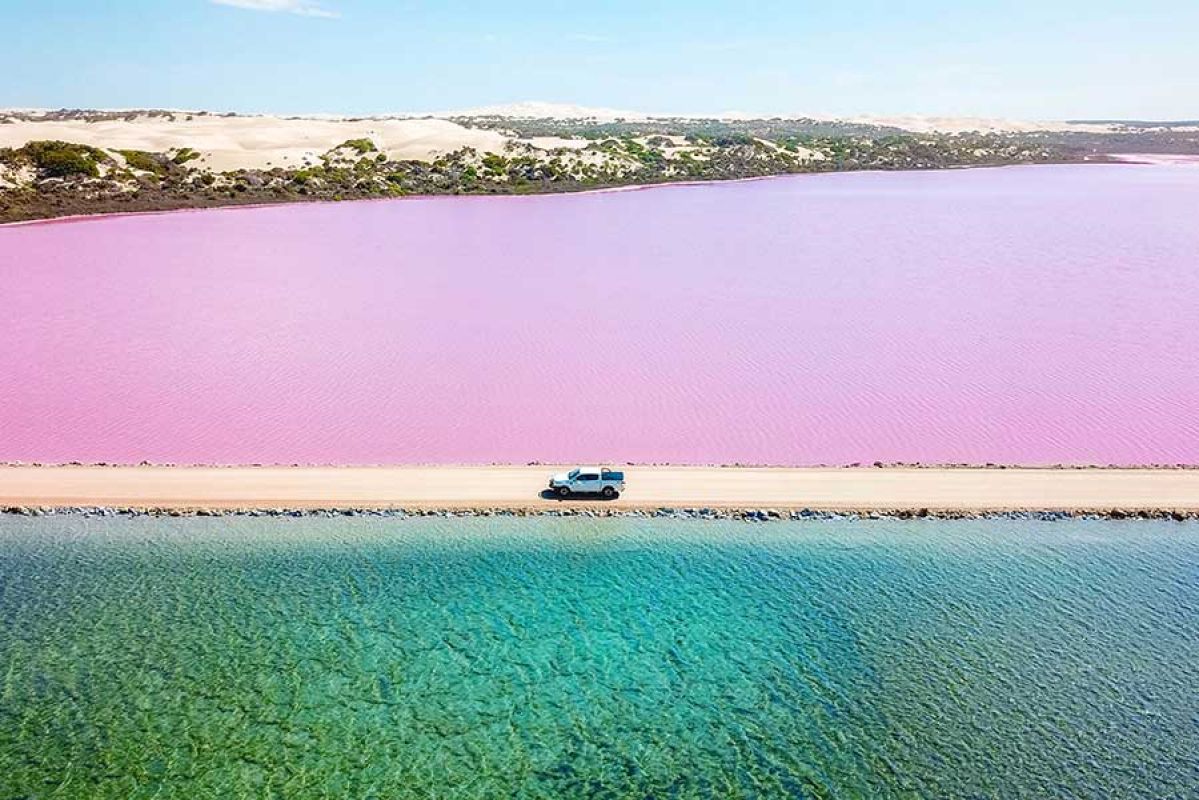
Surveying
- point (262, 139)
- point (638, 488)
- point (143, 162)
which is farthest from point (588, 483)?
point (262, 139)

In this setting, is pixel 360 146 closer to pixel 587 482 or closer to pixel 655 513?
pixel 587 482

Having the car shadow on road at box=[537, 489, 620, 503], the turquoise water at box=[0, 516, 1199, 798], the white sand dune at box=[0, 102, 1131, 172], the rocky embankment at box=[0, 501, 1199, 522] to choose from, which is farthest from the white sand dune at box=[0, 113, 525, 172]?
the turquoise water at box=[0, 516, 1199, 798]

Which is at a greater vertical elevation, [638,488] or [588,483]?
[588,483]

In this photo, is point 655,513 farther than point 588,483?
No

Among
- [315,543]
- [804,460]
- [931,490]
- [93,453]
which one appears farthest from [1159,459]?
[93,453]

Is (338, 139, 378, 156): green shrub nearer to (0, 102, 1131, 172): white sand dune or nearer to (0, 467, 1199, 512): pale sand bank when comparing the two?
(0, 102, 1131, 172): white sand dune

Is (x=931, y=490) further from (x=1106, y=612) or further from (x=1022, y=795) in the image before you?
(x=1022, y=795)

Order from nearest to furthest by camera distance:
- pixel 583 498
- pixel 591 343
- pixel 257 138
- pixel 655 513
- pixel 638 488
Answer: pixel 655 513 → pixel 583 498 → pixel 638 488 → pixel 591 343 → pixel 257 138
